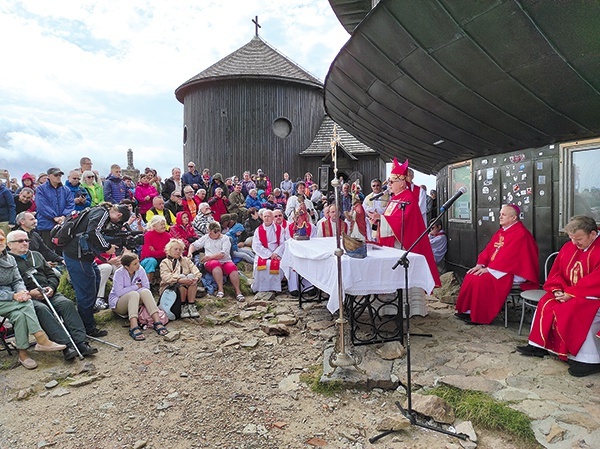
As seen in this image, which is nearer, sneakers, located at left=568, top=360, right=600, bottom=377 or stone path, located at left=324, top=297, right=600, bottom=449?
stone path, located at left=324, top=297, right=600, bottom=449

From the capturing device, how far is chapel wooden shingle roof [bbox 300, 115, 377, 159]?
749 inches

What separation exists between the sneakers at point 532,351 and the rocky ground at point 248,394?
0.12 metres

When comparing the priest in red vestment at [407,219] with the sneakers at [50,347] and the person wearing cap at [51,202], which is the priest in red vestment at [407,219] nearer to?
the sneakers at [50,347]

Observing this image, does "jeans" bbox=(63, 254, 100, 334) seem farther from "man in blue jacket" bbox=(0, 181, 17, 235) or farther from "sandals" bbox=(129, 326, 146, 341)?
"man in blue jacket" bbox=(0, 181, 17, 235)

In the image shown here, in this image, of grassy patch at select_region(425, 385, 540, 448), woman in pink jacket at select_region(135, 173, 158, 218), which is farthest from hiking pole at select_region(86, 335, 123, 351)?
grassy patch at select_region(425, 385, 540, 448)

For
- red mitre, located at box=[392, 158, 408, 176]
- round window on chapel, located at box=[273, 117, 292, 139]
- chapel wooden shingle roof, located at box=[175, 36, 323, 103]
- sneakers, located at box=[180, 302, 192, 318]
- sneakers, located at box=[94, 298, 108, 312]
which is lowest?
sneakers, located at box=[180, 302, 192, 318]

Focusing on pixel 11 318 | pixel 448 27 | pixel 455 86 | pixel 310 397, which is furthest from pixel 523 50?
pixel 11 318

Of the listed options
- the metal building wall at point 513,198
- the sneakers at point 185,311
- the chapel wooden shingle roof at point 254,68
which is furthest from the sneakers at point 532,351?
the chapel wooden shingle roof at point 254,68

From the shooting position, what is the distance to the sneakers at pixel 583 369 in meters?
4.13

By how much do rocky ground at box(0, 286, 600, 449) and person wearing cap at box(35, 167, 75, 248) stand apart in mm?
2853

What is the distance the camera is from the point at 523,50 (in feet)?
14.8

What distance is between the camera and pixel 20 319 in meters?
4.79

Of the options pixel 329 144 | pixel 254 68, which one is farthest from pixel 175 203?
pixel 254 68

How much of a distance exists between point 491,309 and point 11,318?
635 cm
